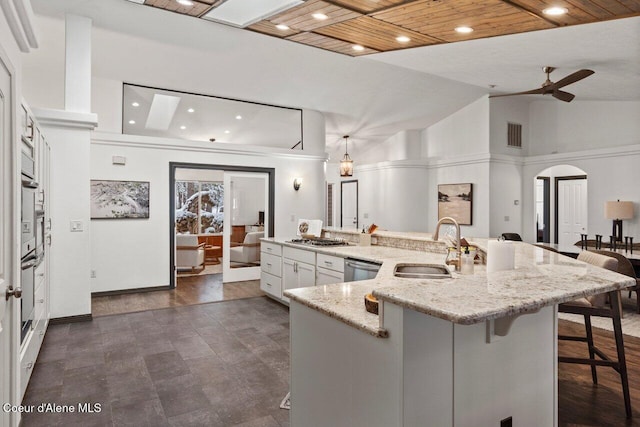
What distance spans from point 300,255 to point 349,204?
661 cm

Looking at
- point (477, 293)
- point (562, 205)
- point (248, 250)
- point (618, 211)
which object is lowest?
A: point (248, 250)

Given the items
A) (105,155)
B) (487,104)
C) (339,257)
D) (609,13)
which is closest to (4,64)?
(339,257)

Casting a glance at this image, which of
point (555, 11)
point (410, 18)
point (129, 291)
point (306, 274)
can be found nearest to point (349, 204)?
point (129, 291)

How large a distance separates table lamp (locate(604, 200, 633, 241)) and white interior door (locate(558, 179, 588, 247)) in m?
2.39

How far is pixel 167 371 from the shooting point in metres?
3.14

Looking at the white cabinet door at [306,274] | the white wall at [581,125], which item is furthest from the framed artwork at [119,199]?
the white wall at [581,125]

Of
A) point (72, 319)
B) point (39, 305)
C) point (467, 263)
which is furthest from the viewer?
point (72, 319)

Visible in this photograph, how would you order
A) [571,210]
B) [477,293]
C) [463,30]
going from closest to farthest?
[477,293] < [463,30] < [571,210]

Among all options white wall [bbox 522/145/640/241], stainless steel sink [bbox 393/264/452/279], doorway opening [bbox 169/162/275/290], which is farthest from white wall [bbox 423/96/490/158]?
stainless steel sink [bbox 393/264/452/279]

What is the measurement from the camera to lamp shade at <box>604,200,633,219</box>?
6531 millimetres

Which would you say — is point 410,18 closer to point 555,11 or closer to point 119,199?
point 555,11

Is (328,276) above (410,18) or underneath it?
underneath

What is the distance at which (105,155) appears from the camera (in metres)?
5.75

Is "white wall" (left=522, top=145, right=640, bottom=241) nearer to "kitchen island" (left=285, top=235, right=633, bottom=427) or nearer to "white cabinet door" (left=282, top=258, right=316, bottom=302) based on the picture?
"white cabinet door" (left=282, top=258, right=316, bottom=302)
